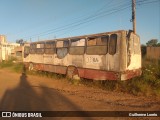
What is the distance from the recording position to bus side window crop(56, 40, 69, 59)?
1283cm

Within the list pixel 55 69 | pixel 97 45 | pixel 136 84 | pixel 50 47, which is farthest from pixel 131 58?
pixel 50 47

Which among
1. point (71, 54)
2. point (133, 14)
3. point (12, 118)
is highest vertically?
point (133, 14)

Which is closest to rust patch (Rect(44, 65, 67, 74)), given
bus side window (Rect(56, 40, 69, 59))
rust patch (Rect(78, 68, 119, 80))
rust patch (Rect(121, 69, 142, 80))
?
bus side window (Rect(56, 40, 69, 59))

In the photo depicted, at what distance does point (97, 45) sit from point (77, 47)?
A: 1785mm

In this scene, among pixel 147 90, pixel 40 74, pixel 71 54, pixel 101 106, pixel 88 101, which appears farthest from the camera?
pixel 40 74

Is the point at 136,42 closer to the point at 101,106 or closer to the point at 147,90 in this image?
the point at 147,90

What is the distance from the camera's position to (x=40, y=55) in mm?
15930

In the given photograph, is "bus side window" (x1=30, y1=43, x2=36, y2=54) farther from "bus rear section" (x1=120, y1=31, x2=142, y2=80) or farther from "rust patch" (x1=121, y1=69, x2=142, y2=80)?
"rust patch" (x1=121, y1=69, x2=142, y2=80)

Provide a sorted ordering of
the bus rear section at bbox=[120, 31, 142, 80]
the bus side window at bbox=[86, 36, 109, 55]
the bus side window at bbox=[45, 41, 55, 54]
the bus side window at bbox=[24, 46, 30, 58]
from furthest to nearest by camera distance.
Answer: the bus side window at bbox=[24, 46, 30, 58] → the bus side window at bbox=[45, 41, 55, 54] → the bus side window at bbox=[86, 36, 109, 55] → the bus rear section at bbox=[120, 31, 142, 80]

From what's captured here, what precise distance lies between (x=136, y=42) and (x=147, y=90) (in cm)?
297

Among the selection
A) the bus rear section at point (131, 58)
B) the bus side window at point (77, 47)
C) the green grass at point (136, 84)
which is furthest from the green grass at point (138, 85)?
the bus side window at point (77, 47)

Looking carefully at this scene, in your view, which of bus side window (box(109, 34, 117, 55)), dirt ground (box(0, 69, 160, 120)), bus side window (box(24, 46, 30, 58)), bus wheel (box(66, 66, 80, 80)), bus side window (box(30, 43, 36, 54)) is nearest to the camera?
dirt ground (box(0, 69, 160, 120))

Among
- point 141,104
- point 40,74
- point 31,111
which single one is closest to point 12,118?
point 31,111

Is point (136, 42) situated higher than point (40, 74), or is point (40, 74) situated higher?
point (136, 42)
